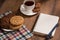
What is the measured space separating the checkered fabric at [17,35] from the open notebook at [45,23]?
0.06 metres

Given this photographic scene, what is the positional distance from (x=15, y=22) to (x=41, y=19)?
19 cm

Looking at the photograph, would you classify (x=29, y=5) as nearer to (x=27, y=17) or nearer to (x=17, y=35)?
(x=27, y=17)

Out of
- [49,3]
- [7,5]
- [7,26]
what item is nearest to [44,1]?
[49,3]

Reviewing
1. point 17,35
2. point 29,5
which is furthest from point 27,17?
point 17,35

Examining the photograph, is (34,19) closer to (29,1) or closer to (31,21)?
(31,21)

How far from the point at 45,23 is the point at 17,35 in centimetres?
21

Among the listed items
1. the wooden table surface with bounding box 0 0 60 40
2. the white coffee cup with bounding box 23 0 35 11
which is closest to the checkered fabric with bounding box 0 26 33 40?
the wooden table surface with bounding box 0 0 60 40

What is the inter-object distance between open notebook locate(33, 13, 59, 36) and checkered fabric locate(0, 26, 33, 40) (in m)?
0.06

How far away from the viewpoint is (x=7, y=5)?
4.60ft

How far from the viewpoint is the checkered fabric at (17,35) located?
1.14 metres

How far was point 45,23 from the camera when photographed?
47.5 inches

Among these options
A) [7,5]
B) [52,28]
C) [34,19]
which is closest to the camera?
[52,28]

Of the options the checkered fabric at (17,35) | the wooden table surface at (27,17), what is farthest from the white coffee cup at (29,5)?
the checkered fabric at (17,35)

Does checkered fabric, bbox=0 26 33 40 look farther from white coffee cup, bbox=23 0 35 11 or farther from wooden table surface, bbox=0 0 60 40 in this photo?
white coffee cup, bbox=23 0 35 11
